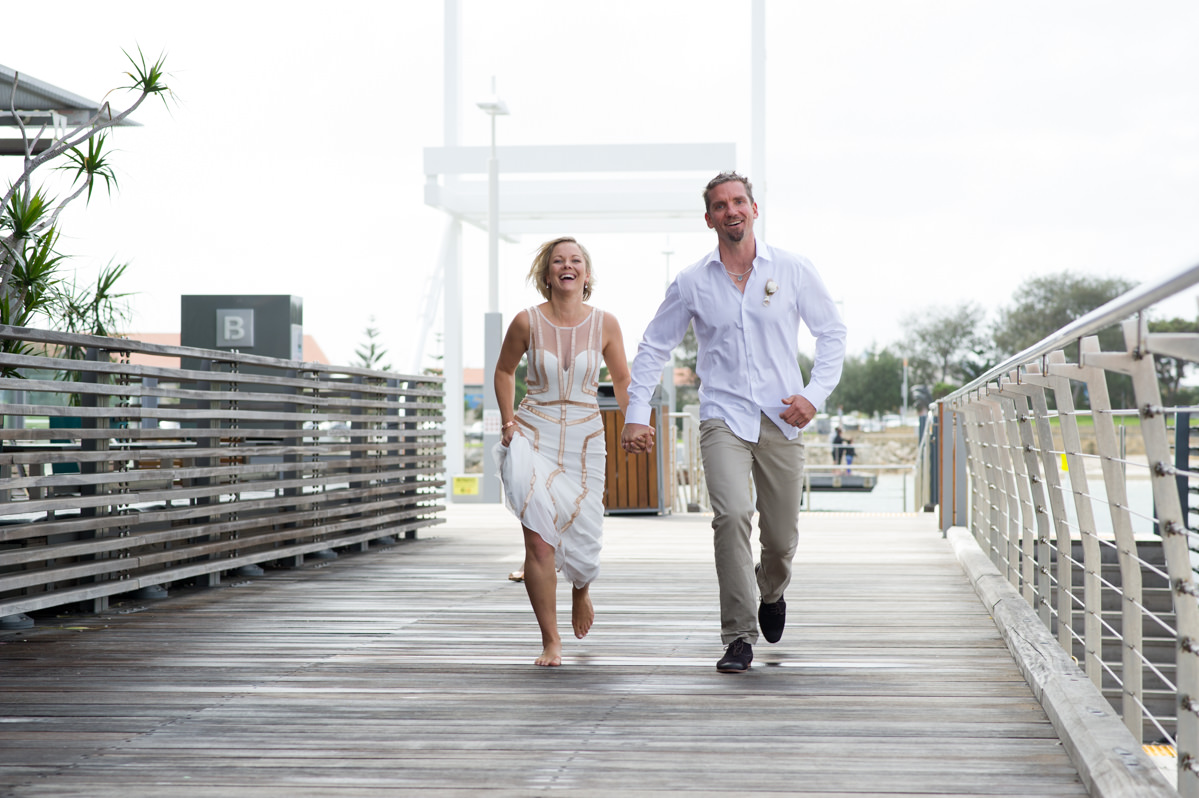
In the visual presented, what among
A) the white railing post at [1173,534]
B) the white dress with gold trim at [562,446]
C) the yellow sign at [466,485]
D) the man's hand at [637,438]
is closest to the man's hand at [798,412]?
the man's hand at [637,438]

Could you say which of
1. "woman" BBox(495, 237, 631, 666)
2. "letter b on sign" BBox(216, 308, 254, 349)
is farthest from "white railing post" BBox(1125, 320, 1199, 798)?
"letter b on sign" BBox(216, 308, 254, 349)

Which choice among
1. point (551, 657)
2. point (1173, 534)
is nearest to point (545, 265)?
point (551, 657)

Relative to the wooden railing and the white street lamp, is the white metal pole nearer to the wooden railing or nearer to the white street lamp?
the white street lamp

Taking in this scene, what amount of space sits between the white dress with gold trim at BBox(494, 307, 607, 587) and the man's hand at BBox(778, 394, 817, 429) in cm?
77

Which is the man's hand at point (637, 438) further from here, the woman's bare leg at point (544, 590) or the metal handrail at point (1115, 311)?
the metal handrail at point (1115, 311)

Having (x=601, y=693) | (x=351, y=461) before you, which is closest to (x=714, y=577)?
(x=351, y=461)

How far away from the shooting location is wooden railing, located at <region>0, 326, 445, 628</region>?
19.5ft

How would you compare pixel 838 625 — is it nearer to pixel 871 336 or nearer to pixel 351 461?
pixel 351 461

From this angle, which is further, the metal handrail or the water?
the water

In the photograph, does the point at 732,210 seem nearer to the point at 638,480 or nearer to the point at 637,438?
the point at 637,438

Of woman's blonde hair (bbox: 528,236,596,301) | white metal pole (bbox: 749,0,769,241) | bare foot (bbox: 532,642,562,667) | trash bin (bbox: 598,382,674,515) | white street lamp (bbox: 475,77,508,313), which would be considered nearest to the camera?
bare foot (bbox: 532,642,562,667)

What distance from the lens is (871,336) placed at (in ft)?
261

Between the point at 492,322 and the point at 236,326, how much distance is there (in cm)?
641

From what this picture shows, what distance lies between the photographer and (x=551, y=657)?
5047mm
